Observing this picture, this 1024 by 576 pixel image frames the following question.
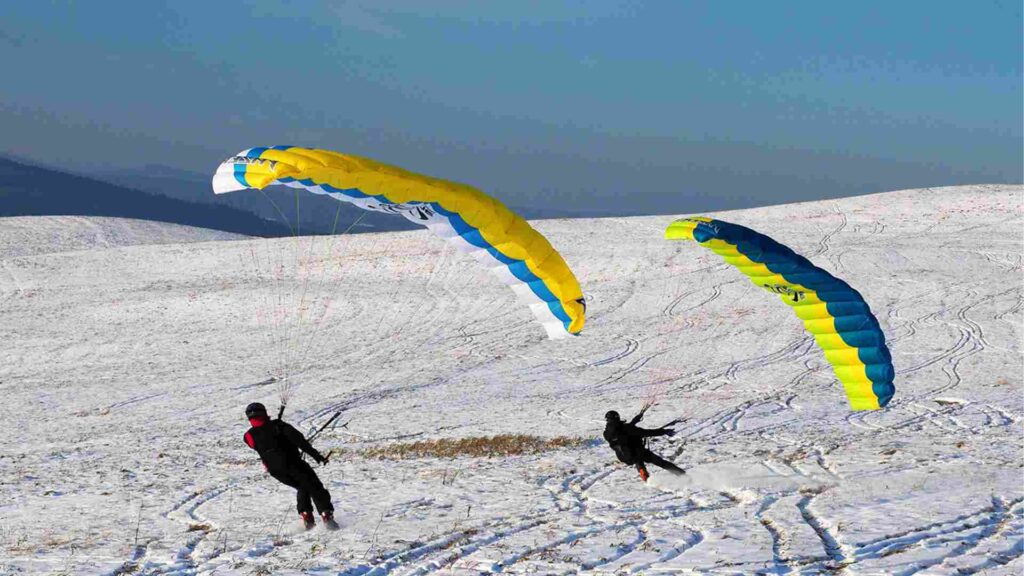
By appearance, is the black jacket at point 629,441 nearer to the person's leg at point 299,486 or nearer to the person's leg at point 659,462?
the person's leg at point 659,462

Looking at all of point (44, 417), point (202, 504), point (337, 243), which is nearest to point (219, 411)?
point (44, 417)

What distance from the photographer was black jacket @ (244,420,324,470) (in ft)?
34.0

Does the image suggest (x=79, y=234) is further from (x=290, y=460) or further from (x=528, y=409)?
(x=290, y=460)

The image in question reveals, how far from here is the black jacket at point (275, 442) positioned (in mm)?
10367

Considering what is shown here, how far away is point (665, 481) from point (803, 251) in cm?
3197

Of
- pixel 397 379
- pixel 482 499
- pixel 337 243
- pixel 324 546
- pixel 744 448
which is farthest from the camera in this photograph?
pixel 337 243

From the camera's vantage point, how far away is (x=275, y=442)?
10391 mm

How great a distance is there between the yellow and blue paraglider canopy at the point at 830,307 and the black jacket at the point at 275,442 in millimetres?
5181

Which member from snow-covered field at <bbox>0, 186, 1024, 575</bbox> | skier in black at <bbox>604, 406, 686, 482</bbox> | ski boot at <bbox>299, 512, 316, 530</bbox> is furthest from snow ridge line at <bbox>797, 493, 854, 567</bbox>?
ski boot at <bbox>299, 512, 316, 530</bbox>

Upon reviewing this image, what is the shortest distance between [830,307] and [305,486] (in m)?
7.11

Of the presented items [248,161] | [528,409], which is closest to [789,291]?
[248,161]

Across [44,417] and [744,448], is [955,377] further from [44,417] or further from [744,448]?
[44,417]

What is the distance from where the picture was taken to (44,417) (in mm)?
22141

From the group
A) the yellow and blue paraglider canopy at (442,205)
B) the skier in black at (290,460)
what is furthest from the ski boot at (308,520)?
the yellow and blue paraglider canopy at (442,205)
